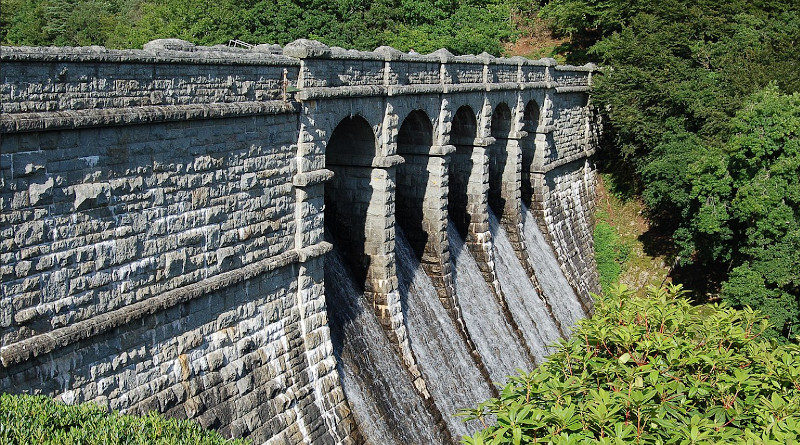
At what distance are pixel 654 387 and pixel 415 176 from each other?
37.8 feet

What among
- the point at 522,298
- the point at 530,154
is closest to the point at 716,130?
the point at 530,154

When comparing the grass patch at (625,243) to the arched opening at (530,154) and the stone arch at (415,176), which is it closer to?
the arched opening at (530,154)

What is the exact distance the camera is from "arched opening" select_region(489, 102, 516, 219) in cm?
2761

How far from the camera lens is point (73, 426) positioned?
9.23m

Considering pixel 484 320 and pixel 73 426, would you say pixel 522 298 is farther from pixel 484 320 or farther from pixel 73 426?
pixel 73 426

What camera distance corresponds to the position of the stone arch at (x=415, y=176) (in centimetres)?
2173

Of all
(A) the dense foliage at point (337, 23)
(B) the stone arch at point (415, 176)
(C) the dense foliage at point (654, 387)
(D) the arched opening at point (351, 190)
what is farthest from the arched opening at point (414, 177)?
(A) the dense foliage at point (337, 23)

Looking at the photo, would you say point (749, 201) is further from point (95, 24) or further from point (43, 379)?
point (95, 24)

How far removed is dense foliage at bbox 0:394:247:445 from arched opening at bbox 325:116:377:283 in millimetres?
9007

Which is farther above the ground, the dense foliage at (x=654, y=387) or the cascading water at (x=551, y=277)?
the dense foliage at (x=654, y=387)

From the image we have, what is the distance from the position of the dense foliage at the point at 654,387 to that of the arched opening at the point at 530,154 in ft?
53.3

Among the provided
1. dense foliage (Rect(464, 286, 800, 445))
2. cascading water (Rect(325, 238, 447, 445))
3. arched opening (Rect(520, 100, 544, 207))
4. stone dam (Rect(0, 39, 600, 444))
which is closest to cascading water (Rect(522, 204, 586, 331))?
arched opening (Rect(520, 100, 544, 207))

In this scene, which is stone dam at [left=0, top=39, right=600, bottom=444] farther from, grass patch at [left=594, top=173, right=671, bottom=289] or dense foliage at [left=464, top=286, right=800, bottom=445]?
grass patch at [left=594, top=173, right=671, bottom=289]

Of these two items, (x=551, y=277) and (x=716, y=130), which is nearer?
(x=551, y=277)
